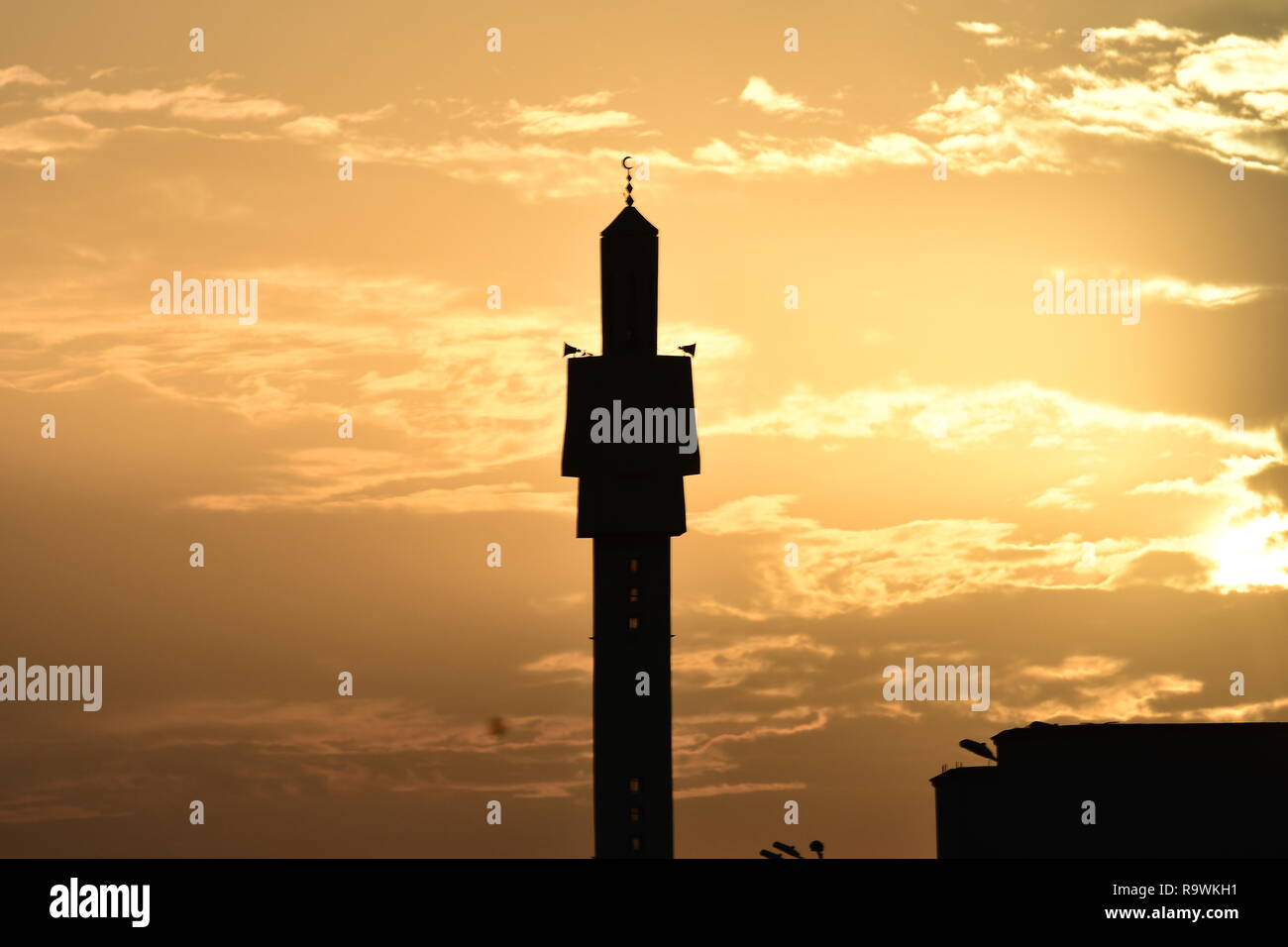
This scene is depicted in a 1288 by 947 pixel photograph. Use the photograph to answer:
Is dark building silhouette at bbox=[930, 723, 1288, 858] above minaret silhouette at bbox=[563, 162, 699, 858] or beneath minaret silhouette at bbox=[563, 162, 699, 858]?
beneath

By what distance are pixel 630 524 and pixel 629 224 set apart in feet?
43.3

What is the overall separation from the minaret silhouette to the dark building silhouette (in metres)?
16.9

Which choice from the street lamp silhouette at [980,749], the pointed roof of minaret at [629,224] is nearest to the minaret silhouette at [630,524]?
→ the pointed roof of minaret at [629,224]

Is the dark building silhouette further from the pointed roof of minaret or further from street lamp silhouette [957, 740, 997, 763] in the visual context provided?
the pointed roof of minaret

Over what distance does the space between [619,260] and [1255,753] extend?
35.6 m

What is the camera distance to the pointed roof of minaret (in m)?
98.9

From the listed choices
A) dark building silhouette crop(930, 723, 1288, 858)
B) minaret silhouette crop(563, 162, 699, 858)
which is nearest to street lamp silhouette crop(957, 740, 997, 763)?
dark building silhouette crop(930, 723, 1288, 858)

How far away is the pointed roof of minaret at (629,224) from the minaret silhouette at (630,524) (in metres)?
0.04

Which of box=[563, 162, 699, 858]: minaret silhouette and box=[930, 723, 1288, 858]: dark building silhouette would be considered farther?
box=[930, 723, 1288, 858]: dark building silhouette
